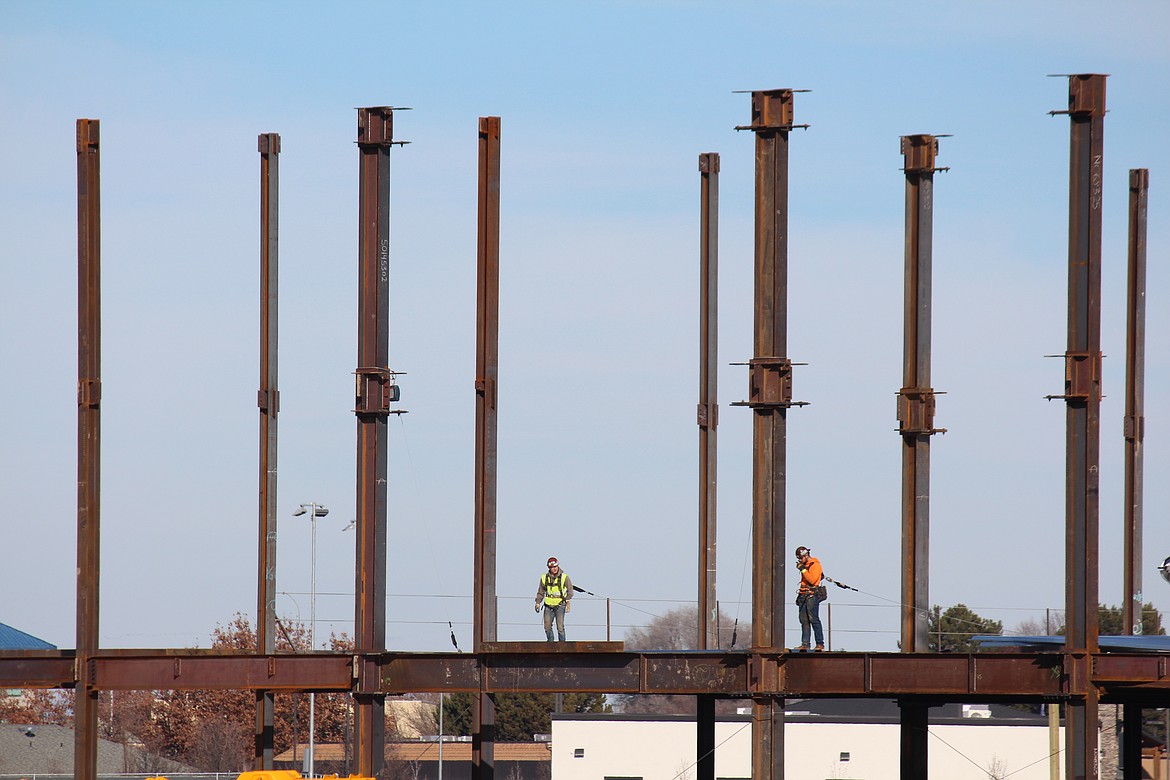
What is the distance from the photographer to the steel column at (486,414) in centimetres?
2552

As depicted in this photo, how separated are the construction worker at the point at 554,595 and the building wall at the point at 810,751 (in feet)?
113

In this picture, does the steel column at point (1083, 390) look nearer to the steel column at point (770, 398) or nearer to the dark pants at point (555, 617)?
the steel column at point (770, 398)

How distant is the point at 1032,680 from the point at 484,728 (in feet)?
28.7

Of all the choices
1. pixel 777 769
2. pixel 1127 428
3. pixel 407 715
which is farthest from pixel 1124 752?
pixel 407 715

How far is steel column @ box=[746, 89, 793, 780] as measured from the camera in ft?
77.9

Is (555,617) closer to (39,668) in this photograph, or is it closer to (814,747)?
(39,668)

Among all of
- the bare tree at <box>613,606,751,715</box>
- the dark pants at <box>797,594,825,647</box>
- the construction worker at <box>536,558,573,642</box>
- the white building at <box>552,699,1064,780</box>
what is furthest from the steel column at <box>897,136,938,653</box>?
the bare tree at <box>613,606,751,715</box>

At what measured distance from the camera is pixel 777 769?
930 inches

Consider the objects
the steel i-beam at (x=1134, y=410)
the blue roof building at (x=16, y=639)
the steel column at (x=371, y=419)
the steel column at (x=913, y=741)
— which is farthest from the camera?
the blue roof building at (x=16, y=639)

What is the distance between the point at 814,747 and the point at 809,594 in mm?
38894

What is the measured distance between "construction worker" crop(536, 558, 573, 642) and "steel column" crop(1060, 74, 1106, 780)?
849 centimetres

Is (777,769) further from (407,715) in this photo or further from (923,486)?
(407,715)

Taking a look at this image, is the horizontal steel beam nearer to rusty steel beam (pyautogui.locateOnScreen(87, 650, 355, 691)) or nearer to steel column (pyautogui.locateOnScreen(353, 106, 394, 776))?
rusty steel beam (pyautogui.locateOnScreen(87, 650, 355, 691))

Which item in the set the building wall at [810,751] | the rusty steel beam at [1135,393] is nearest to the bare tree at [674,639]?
the building wall at [810,751]
